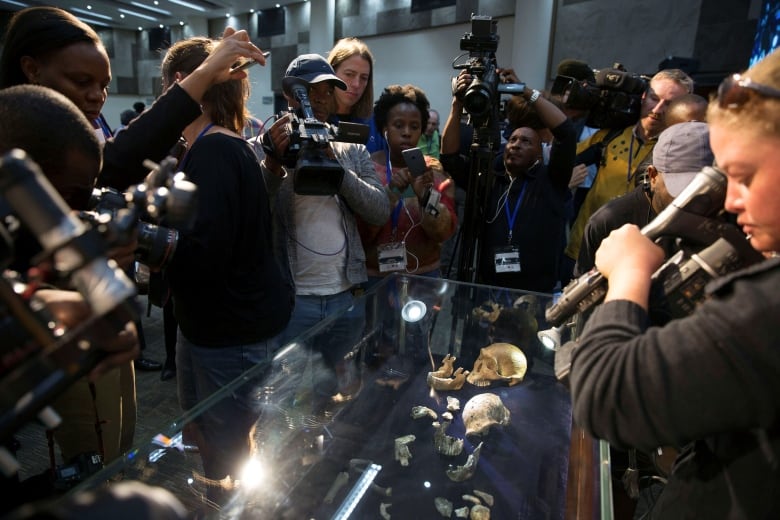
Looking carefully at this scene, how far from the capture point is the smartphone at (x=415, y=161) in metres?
2.07

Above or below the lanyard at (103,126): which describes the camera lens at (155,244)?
below

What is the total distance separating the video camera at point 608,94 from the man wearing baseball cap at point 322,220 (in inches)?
50.1

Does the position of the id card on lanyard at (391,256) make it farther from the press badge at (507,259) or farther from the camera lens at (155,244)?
the camera lens at (155,244)

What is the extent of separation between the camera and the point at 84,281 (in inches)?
16.6

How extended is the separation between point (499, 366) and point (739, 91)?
1291mm

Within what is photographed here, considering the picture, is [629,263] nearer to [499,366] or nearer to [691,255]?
[691,255]

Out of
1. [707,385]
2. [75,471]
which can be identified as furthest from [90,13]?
[707,385]

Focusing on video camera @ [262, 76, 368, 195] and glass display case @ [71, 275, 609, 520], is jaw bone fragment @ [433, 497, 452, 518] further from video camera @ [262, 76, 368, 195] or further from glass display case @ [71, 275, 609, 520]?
video camera @ [262, 76, 368, 195]

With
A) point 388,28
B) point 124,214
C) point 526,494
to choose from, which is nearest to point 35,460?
point 526,494

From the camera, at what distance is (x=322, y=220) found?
1.90m

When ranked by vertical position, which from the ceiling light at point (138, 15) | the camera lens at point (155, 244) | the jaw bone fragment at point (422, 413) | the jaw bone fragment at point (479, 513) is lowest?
the jaw bone fragment at point (479, 513)

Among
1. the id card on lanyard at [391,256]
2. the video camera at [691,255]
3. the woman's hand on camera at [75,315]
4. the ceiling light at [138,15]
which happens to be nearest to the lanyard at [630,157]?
the id card on lanyard at [391,256]

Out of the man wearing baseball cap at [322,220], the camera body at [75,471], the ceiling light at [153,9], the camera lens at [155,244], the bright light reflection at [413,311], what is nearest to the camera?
the camera body at [75,471]

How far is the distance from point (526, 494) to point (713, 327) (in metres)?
0.86
